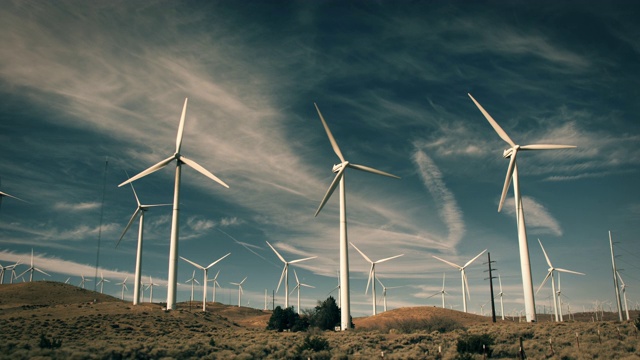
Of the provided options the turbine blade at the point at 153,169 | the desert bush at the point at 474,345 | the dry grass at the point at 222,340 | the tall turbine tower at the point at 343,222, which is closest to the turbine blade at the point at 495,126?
the tall turbine tower at the point at 343,222

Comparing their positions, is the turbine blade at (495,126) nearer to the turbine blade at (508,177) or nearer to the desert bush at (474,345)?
the turbine blade at (508,177)

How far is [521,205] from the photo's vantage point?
249 ft

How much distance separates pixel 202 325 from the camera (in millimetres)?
83750

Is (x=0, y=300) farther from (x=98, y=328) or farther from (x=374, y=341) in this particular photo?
(x=374, y=341)

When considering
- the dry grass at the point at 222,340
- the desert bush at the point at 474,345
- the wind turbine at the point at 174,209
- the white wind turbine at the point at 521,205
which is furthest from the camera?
the wind turbine at the point at 174,209

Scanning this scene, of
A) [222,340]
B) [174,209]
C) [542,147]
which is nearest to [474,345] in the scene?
[222,340]

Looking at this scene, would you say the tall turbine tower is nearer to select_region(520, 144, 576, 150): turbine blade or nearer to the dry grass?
the dry grass

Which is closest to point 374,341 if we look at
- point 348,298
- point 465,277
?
point 348,298

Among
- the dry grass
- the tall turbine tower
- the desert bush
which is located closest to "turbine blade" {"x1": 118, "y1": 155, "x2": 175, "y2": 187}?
the dry grass

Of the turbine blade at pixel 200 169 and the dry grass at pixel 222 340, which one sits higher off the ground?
the turbine blade at pixel 200 169

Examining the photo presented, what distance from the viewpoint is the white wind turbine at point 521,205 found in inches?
2795

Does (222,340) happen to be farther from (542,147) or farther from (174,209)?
(542,147)

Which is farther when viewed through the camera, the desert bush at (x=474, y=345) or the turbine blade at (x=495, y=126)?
the turbine blade at (x=495, y=126)

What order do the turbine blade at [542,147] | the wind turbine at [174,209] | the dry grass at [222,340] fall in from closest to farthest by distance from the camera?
1. the dry grass at [222,340]
2. the turbine blade at [542,147]
3. the wind turbine at [174,209]
